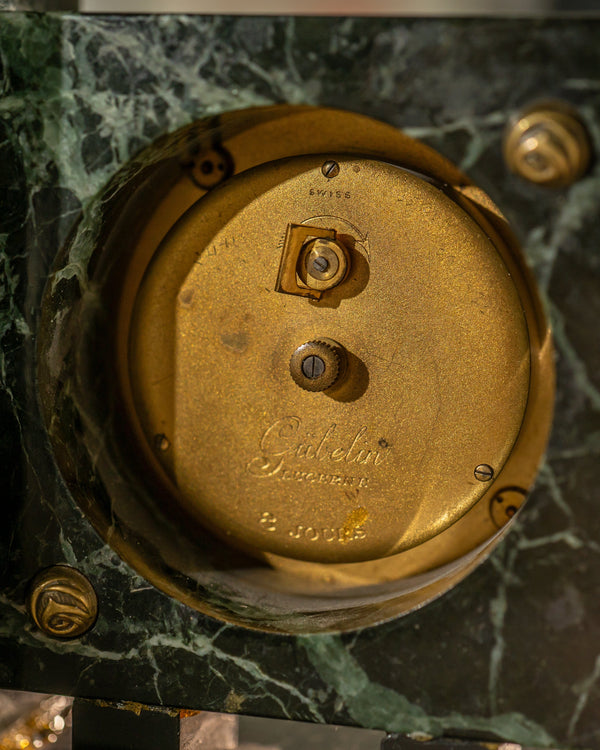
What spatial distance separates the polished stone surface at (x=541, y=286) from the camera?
0.98 meters

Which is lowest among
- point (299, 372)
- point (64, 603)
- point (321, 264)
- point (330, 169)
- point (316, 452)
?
point (64, 603)

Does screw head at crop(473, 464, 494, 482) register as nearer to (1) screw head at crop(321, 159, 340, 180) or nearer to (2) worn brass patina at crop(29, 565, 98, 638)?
(1) screw head at crop(321, 159, 340, 180)

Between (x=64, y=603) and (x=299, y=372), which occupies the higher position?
(x=299, y=372)

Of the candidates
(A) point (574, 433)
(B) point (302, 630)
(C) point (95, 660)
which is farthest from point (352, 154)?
(C) point (95, 660)

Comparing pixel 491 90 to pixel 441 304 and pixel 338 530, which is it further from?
pixel 338 530

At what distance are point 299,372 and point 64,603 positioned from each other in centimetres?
46

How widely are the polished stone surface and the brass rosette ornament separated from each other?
48 mm

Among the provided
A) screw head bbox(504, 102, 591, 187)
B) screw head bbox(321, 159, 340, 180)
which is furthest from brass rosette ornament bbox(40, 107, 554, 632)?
screw head bbox(504, 102, 591, 187)

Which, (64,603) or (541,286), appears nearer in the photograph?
(541,286)

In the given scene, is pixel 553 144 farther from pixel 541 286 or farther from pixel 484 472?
pixel 484 472

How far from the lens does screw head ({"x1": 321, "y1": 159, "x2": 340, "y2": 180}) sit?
1198 millimetres
